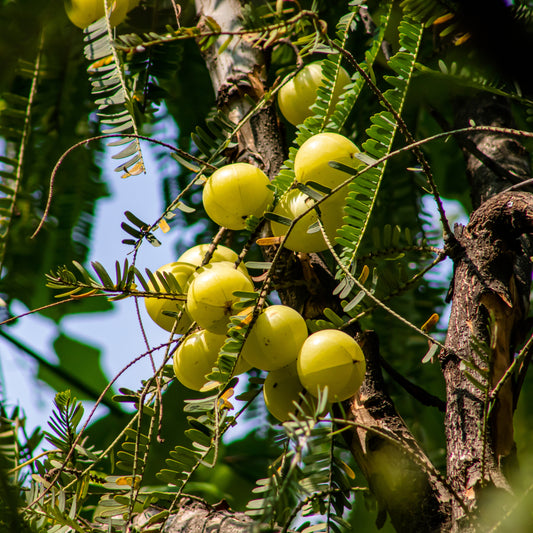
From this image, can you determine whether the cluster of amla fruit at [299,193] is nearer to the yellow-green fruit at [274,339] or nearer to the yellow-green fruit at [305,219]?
the yellow-green fruit at [305,219]

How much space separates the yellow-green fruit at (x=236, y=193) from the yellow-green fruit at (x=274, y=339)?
0.49ft

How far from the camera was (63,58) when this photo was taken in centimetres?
112

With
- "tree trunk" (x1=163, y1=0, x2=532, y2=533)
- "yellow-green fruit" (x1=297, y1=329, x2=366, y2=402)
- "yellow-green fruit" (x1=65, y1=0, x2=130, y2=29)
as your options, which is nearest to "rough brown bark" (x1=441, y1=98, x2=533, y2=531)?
"tree trunk" (x1=163, y1=0, x2=532, y2=533)

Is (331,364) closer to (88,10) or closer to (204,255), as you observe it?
(204,255)

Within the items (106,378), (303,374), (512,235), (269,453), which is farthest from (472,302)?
(106,378)

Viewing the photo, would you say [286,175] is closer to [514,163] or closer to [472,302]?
[472,302]

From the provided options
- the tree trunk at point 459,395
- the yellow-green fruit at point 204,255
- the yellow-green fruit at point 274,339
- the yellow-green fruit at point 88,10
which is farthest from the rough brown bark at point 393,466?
the yellow-green fruit at point 88,10

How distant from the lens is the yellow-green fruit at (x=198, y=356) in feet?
2.26

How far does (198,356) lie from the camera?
690 mm

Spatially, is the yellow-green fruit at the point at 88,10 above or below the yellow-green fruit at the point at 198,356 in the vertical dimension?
above

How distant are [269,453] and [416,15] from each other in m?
1.07

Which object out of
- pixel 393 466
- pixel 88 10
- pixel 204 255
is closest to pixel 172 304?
pixel 204 255

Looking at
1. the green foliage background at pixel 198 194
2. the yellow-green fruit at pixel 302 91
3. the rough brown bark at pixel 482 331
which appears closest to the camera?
the rough brown bark at pixel 482 331

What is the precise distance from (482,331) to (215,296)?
0.31 metres
